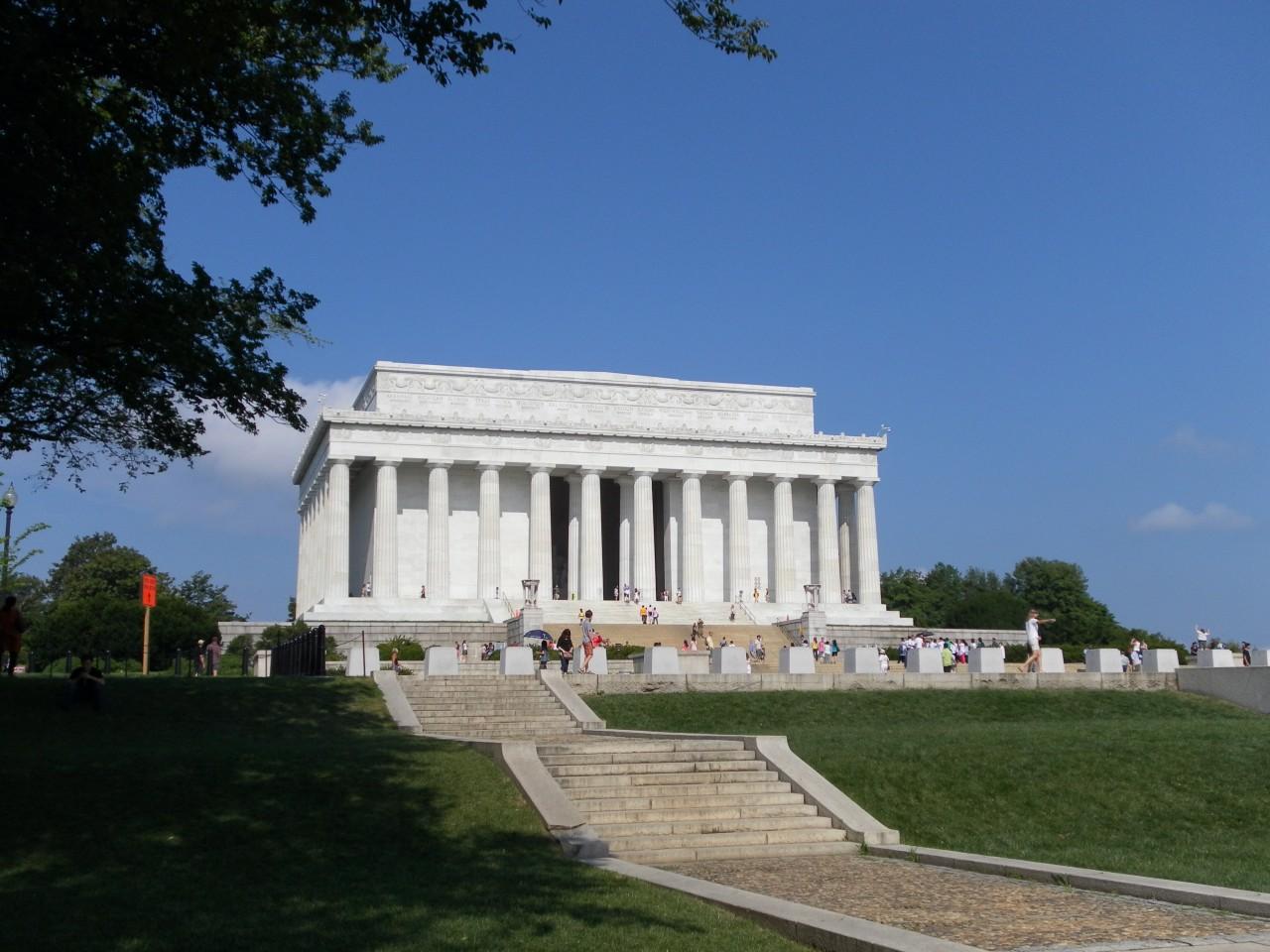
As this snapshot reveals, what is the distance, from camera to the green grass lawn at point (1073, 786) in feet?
55.2

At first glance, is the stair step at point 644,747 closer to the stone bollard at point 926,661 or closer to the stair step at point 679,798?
the stair step at point 679,798

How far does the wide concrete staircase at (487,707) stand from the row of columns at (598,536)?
32080 mm

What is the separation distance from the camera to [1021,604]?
75.6 metres

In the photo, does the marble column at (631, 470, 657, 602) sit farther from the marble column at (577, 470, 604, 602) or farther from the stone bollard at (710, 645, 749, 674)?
the stone bollard at (710, 645, 749, 674)

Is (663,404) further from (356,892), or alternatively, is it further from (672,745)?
(356,892)

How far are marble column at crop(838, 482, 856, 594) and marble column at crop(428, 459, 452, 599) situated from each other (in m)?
22.4

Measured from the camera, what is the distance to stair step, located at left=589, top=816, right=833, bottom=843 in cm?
1669

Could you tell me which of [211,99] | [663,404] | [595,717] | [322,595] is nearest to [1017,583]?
[663,404]

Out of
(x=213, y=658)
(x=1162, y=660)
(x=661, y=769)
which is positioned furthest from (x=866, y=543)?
(x=661, y=769)

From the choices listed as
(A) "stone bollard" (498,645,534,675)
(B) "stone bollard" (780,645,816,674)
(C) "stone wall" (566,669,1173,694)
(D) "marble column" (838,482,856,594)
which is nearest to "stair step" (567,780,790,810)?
(C) "stone wall" (566,669,1173,694)

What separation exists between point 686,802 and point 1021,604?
62.0m

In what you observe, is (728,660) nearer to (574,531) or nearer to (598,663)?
(598,663)

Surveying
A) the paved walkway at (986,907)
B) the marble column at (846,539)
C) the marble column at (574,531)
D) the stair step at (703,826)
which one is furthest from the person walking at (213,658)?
the marble column at (846,539)

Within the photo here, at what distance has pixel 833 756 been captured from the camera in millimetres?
20984
